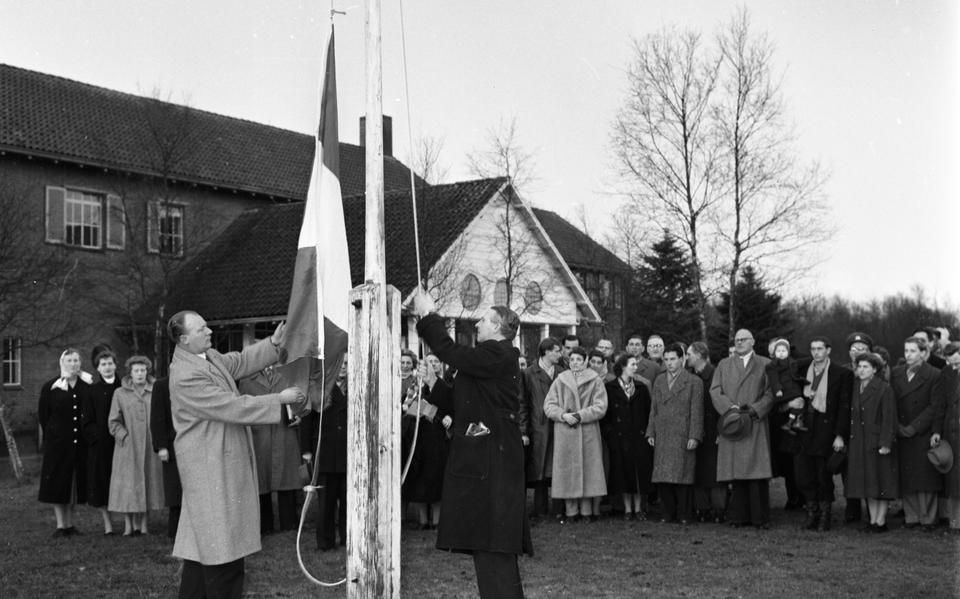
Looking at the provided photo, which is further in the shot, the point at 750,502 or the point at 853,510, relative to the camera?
the point at 853,510

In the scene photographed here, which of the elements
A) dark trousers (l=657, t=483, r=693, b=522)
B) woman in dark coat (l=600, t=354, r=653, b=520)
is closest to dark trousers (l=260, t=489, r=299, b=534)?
woman in dark coat (l=600, t=354, r=653, b=520)

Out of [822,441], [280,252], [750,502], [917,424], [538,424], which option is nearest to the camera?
[917,424]

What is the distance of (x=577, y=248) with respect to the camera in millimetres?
45000

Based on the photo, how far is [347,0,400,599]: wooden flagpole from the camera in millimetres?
5844

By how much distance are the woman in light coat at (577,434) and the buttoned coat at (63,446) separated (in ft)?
17.6

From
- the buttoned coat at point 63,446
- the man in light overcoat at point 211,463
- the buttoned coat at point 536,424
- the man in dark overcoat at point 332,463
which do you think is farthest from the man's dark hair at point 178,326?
the buttoned coat at point 536,424

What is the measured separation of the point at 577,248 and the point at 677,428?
109ft

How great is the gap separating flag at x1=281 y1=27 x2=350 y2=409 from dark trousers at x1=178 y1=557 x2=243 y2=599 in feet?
3.92

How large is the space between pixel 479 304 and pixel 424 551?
729 inches

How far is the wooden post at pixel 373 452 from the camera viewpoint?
5.83 meters

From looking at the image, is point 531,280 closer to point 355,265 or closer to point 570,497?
point 355,265

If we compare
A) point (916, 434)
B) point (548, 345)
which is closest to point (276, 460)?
point (548, 345)

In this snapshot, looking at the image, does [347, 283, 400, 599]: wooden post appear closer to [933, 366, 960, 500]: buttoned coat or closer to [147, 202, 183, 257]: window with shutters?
[933, 366, 960, 500]: buttoned coat

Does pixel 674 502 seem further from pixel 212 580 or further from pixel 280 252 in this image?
pixel 280 252
